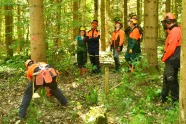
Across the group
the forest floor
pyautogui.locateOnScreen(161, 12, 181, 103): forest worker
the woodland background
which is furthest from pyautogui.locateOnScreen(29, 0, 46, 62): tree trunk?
pyautogui.locateOnScreen(161, 12, 181, 103): forest worker

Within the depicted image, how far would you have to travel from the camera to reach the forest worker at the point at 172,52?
20.8ft

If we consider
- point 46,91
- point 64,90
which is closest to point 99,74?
point 64,90

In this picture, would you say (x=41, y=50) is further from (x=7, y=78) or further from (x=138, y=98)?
(x=7, y=78)

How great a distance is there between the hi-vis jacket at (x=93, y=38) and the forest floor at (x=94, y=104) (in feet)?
5.40

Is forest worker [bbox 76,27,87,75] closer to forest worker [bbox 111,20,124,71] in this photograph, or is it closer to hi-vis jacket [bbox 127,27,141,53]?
forest worker [bbox 111,20,124,71]

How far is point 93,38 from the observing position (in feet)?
34.4

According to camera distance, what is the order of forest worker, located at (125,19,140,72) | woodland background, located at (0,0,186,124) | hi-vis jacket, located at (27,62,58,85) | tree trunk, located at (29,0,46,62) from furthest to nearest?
forest worker, located at (125,19,140,72), tree trunk, located at (29,0,46,62), hi-vis jacket, located at (27,62,58,85), woodland background, located at (0,0,186,124)

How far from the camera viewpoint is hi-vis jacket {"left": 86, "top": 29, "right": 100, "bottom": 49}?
413 inches

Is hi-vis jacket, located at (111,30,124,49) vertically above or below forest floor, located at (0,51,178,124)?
above

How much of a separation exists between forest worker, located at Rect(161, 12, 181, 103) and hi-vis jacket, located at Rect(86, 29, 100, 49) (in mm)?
4174

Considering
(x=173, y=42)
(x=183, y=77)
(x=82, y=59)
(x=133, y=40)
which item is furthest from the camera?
(x=82, y=59)

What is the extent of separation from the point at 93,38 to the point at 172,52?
4.48 m

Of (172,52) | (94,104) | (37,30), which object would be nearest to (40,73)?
A: (37,30)

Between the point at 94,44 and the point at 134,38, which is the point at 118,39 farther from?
the point at 134,38
